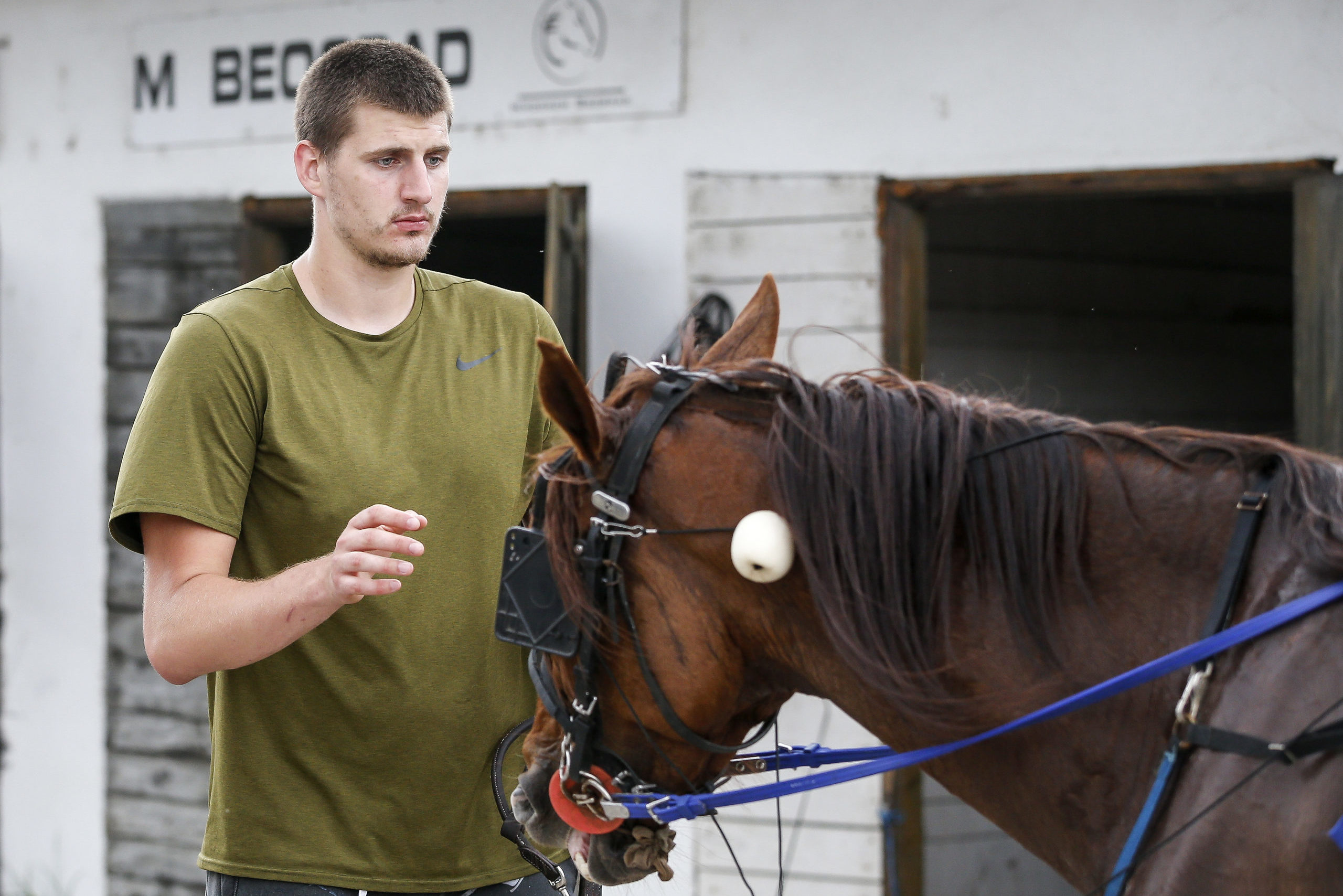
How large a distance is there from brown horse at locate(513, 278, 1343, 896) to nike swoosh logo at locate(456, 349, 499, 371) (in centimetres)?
48

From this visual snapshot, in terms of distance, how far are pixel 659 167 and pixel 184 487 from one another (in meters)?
2.61

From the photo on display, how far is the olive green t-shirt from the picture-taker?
67.7 inches

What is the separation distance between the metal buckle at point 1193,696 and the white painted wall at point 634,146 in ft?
8.52

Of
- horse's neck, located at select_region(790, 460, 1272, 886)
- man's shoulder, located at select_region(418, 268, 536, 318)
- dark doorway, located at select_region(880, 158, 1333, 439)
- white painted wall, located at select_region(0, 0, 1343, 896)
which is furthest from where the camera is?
dark doorway, located at select_region(880, 158, 1333, 439)

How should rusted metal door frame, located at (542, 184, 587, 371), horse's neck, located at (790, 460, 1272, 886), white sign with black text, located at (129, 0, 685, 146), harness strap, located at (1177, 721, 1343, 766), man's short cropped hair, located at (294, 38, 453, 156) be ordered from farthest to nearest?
white sign with black text, located at (129, 0, 685, 146) → rusted metal door frame, located at (542, 184, 587, 371) → man's short cropped hair, located at (294, 38, 453, 156) → horse's neck, located at (790, 460, 1272, 886) → harness strap, located at (1177, 721, 1343, 766)

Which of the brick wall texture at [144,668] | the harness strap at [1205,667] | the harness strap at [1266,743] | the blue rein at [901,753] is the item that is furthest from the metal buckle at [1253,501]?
the brick wall texture at [144,668]

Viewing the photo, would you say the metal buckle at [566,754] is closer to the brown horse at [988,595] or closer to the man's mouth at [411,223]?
the brown horse at [988,595]

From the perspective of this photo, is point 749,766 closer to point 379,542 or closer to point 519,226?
point 379,542

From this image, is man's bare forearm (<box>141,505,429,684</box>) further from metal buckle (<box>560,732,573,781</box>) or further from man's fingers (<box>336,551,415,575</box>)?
metal buckle (<box>560,732,573,781</box>)

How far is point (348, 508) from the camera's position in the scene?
69.7 inches

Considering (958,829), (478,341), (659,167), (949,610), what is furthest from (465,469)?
(958,829)

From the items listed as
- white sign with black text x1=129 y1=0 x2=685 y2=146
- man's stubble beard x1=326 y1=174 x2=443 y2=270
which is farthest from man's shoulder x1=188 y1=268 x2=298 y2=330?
white sign with black text x1=129 y1=0 x2=685 y2=146

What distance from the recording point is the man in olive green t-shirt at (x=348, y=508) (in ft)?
5.58

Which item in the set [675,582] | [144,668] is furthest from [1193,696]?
[144,668]
